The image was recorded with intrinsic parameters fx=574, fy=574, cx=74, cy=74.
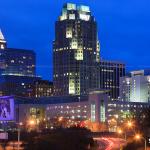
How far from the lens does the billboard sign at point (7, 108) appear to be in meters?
39.4

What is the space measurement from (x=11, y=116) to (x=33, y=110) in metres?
112

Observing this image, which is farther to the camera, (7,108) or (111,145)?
(111,145)

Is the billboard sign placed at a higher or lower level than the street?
higher

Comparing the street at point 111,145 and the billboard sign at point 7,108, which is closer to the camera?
the billboard sign at point 7,108

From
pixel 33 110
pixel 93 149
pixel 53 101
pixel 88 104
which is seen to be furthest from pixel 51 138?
pixel 53 101

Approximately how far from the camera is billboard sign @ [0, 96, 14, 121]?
1553 inches

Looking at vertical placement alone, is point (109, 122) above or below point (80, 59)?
below

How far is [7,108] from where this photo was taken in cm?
3988

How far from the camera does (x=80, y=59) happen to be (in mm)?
197875

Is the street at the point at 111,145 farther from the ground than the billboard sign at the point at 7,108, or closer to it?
closer to it

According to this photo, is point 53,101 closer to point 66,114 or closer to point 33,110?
point 66,114

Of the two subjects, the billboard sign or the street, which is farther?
the street

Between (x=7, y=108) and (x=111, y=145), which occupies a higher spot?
(x=7, y=108)

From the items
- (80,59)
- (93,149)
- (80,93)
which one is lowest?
(93,149)
